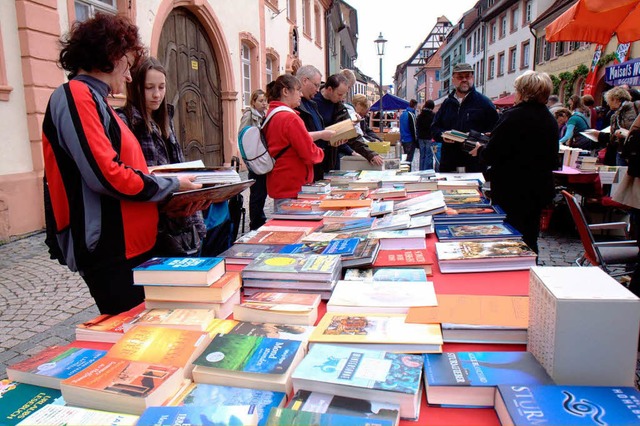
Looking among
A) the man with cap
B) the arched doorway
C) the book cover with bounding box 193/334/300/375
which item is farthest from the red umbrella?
the arched doorway

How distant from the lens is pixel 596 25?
4809 millimetres

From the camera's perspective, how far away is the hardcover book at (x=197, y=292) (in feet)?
4.30

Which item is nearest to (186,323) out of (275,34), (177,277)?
(177,277)

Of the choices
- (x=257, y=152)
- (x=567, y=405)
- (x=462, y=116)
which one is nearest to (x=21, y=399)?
(x=567, y=405)

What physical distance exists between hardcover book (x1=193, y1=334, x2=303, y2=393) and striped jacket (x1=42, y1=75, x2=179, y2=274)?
0.75m

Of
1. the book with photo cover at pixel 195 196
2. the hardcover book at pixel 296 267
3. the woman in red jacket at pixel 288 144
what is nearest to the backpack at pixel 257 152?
the woman in red jacket at pixel 288 144

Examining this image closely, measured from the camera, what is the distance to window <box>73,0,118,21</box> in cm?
600

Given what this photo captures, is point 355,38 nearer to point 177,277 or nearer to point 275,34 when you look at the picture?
point 275,34

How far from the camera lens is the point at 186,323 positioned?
122cm

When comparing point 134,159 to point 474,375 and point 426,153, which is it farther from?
point 426,153

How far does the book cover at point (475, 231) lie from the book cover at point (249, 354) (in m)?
1.17

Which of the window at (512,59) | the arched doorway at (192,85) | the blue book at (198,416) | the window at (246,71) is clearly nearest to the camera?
the blue book at (198,416)

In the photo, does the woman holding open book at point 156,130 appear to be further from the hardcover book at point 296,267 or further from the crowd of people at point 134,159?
the hardcover book at point 296,267

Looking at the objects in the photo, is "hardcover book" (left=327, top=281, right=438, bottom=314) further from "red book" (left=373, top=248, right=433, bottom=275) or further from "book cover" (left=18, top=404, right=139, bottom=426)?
"book cover" (left=18, top=404, right=139, bottom=426)
